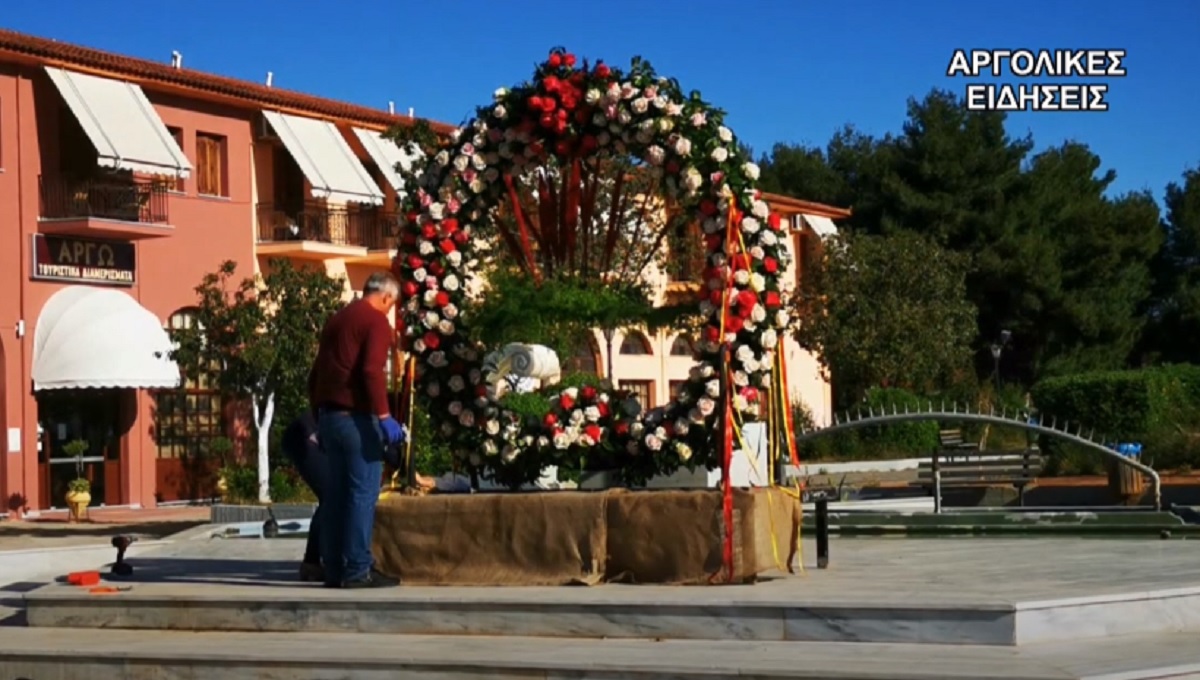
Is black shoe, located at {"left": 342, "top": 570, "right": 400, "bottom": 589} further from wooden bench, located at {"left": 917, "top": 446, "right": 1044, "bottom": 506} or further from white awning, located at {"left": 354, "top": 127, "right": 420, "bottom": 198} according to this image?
white awning, located at {"left": 354, "top": 127, "right": 420, "bottom": 198}


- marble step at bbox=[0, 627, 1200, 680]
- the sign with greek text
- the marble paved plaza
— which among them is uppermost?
the sign with greek text

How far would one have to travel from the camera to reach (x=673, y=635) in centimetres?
935

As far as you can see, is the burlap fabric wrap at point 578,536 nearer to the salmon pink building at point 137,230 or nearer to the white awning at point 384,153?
the salmon pink building at point 137,230

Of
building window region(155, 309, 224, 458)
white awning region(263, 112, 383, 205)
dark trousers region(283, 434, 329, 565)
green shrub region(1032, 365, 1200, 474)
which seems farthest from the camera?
white awning region(263, 112, 383, 205)

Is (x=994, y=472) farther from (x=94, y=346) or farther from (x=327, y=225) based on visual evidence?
(x=327, y=225)

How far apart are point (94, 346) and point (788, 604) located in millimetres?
26927

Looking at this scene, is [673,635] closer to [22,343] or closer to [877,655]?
[877,655]

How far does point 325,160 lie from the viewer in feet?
127

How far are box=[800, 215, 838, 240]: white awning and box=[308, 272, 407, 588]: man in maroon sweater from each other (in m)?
44.2

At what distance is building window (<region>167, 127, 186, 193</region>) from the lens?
37.2 meters

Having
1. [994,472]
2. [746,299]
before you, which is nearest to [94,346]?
[994,472]

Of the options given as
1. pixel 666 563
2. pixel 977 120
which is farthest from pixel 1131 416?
pixel 977 120

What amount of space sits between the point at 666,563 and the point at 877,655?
2157mm

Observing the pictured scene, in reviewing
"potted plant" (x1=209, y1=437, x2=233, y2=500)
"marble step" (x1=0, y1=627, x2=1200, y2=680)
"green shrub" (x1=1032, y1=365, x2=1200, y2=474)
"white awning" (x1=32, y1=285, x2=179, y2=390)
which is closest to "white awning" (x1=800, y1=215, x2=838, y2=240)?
"green shrub" (x1=1032, y1=365, x2=1200, y2=474)
